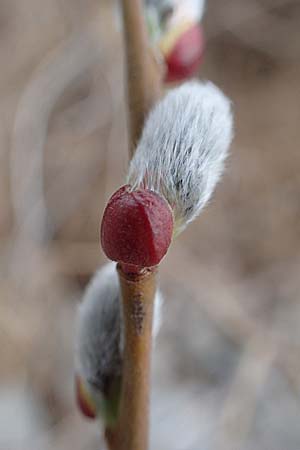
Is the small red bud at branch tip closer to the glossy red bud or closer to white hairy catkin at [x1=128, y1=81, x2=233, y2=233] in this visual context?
white hairy catkin at [x1=128, y1=81, x2=233, y2=233]

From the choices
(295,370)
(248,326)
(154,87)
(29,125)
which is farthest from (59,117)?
(154,87)

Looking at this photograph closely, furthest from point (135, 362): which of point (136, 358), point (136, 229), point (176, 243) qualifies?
point (176, 243)

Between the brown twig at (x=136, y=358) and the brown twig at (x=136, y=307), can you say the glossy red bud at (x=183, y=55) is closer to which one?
the brown twig at (x=136, y=307)

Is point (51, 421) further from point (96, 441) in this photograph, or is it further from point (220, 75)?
point (220, 75)

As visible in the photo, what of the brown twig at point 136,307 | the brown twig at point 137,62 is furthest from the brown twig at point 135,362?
the brown twig at point 137,62

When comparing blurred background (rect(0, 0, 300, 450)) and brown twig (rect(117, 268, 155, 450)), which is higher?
blurred background (rect(0, 0, 300, 450))

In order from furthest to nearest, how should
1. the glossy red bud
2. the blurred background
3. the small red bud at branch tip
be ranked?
A: 1. the blurred background
2. the glossy red bud
3. the small red bud at branch tip

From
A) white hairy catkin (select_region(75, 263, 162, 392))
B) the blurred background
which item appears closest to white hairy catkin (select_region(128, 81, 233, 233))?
white hairy catkin (select_region(75, 263, 162, 392))
